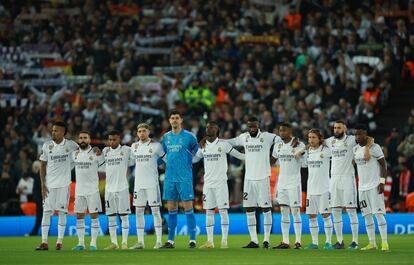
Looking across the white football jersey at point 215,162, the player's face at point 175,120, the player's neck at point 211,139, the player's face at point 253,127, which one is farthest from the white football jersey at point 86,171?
the player's face at point 253,127

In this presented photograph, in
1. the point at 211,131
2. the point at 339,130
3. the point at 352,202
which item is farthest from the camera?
the point at 211,131

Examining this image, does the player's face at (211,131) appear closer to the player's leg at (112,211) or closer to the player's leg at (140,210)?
the player's leg at (140,210)

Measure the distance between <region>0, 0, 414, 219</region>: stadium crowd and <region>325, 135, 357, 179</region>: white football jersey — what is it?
760cm

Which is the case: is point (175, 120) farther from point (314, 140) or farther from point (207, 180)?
point (314, 140)

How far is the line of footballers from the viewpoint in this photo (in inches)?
888

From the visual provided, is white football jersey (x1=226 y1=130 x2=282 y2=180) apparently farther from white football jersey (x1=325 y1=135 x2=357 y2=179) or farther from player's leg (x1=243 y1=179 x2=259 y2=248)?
white football jersey (x1=325 y1=135 x2=357 y2=179)

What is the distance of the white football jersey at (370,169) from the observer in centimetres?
2186

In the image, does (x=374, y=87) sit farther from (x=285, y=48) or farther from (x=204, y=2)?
(x=204, y=2)

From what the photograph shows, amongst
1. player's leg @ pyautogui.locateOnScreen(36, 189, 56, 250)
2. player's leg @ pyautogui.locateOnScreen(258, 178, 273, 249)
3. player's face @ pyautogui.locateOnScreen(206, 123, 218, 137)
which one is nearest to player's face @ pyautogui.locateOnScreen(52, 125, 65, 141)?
player's leg @ pyautogui.locateOnScreen(36, 189, 56, 250)

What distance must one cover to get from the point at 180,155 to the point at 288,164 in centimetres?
238

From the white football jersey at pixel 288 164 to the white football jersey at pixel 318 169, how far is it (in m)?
0.26

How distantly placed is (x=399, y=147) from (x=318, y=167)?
869 centimetres

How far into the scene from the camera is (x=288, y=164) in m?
22.9

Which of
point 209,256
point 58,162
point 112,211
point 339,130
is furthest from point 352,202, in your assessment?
point 58,162
